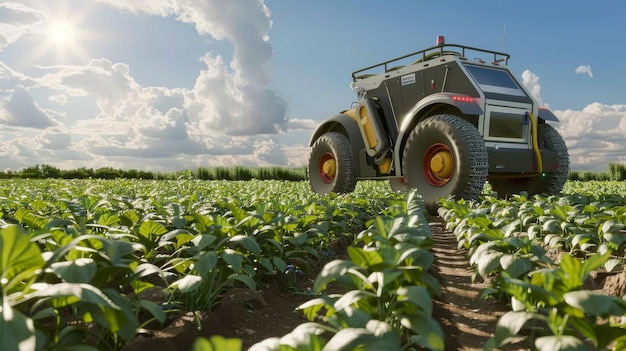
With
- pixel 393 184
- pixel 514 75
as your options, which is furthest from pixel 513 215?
pixel 393 184

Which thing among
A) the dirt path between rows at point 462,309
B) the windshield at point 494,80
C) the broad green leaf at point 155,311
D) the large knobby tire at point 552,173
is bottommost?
the dirt path between rows at point 462,309

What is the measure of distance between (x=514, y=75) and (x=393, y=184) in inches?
144

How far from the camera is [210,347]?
4.16 feet

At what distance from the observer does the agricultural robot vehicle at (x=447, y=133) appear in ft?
25.3

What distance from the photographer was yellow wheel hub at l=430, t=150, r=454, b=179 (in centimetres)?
795

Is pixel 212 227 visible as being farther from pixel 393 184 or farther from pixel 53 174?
pixel 53 174

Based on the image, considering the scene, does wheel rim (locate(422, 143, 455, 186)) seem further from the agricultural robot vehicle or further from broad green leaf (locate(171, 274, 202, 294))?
broad green leaf (locate(171, 274, 202, 294))

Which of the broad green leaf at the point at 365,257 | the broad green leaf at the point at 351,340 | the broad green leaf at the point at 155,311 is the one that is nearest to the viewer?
the broad green leaf at the point at 351,340

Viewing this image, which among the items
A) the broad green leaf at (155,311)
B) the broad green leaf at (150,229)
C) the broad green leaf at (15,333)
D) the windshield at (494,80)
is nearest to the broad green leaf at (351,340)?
the broad green leaf at (155,311)

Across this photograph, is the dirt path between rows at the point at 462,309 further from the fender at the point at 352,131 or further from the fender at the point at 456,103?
the fender at the point at 352,131

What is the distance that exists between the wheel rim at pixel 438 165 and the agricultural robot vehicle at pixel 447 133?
0.05 feet

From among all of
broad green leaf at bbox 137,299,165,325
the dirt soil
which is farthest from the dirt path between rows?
broad green leaf at bbox 137,299,165,325

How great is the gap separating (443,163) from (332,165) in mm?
3228

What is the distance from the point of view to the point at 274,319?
3256 mm
